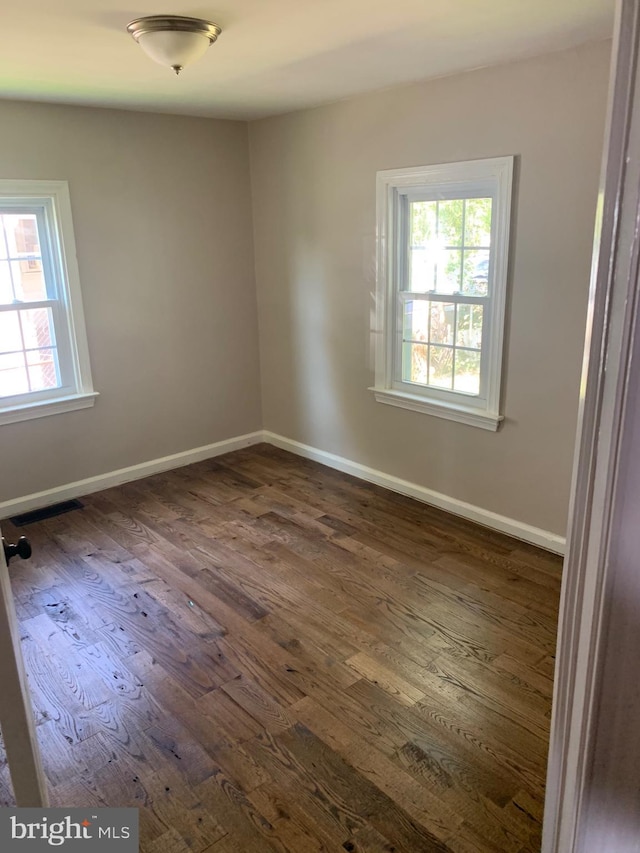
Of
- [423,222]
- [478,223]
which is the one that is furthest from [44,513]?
[478,223]

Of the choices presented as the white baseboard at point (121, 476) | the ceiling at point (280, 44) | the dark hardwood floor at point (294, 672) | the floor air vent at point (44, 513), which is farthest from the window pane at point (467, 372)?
the floor air vent at point (44, 513)

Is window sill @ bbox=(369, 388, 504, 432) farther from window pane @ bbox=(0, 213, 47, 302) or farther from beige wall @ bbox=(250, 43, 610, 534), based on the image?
window pane @ bbox=(0, 213, 47, 302)

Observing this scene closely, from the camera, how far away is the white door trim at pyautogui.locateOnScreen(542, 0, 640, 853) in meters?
0.71

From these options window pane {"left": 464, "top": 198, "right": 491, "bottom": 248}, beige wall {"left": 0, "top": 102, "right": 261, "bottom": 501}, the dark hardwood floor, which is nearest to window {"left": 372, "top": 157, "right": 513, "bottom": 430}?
window pane {"left": 464, "top": 198, "right": 491, "bottom": 248}

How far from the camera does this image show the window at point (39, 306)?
3.66 meters

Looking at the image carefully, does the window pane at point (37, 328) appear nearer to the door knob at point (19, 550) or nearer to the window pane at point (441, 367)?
the window pane at point (441, 367)

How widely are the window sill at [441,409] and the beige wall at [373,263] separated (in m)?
0.06

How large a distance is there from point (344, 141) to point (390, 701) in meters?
3.07

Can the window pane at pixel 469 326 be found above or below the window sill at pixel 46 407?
above

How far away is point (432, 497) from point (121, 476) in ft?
6.79

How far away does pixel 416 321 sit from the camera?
3.77m

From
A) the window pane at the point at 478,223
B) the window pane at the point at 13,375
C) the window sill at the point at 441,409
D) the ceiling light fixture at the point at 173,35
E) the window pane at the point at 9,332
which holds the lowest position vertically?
the window sill at the point at 441,409

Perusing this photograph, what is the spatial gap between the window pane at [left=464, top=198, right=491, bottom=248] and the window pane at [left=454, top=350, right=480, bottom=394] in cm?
59

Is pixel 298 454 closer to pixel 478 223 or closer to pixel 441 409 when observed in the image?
pixel 441 409
